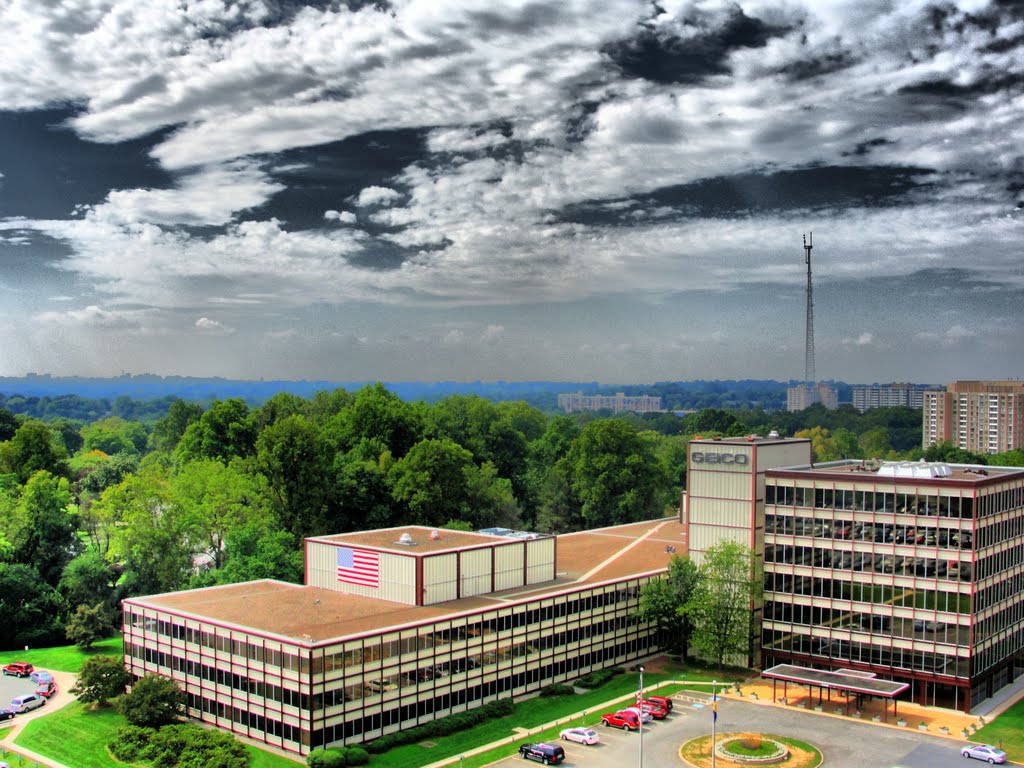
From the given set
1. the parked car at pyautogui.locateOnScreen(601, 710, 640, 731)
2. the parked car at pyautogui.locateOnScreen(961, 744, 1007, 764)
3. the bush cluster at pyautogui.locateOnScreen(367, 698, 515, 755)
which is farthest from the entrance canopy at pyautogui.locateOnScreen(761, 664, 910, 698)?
the bush cluster at pyautogui.locateOnScreen(367, 698, 515, 755)

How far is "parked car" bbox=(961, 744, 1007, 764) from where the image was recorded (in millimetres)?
52562

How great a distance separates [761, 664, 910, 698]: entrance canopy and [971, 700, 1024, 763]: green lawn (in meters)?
5.18

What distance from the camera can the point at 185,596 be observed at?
6806cm

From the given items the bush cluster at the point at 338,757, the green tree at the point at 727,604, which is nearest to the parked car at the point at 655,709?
the green tree at the point at 727,604

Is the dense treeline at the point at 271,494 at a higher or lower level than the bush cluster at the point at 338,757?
higher

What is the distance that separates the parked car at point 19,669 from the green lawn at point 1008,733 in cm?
6524

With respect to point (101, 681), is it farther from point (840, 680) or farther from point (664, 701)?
point (840, 680)

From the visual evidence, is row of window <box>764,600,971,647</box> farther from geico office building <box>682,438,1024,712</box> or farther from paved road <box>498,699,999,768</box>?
paved road <box>498,699,999,768</box>

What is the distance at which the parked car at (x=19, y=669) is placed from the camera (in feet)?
233

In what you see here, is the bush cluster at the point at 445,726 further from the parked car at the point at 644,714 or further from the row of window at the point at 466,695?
the parked car at the point at 644,714

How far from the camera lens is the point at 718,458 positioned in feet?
238

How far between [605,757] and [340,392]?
11021 centimetres

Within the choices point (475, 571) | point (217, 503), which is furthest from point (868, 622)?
point (217, 503)

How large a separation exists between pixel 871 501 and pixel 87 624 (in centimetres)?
6216
